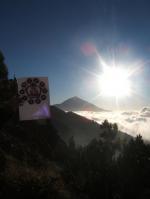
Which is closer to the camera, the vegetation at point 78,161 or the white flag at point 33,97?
the white flag at point 33,97

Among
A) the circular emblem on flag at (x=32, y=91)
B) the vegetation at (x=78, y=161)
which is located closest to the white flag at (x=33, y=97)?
the circular emblem on flag at (x=32, y=91)

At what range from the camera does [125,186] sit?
5844 centimetres

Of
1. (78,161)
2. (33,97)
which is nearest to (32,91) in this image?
(33,97)

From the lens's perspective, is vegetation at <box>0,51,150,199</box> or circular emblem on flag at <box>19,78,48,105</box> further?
vegetation at <box>0,51,150,199</box>

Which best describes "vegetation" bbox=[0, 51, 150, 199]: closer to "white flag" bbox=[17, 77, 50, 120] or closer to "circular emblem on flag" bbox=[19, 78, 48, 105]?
"white flag" bbox=[17, 77, 50, 120]

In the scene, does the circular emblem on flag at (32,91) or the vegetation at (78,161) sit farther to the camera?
the vegetation at (78,161)

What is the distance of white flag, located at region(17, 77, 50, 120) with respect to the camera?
14.6 meters

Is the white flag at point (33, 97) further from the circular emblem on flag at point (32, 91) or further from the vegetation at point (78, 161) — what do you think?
the vegetation at point (78, 161)

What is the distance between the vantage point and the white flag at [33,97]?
14.6m

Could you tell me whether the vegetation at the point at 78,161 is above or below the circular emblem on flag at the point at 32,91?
below

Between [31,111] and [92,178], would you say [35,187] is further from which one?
[92,178]

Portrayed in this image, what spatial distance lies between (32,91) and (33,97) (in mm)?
362

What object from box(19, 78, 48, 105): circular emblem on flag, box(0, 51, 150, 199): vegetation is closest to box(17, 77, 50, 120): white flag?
box(19, 78, 48, 105): circular emblem on flag

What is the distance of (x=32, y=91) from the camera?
48.9 feet
